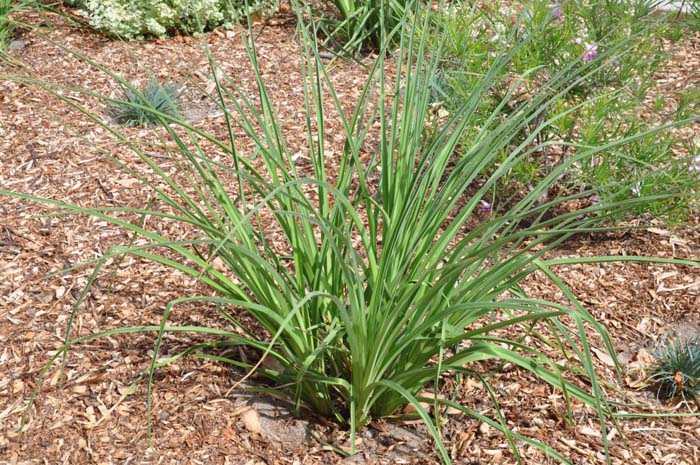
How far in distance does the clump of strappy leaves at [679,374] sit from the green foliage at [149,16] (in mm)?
3085

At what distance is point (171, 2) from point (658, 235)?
10.5ft

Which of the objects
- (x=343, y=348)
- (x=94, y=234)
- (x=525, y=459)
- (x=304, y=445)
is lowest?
(x=94, y=234)

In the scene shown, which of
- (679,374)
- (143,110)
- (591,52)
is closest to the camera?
(679,374)

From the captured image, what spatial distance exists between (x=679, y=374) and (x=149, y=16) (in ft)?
11.7

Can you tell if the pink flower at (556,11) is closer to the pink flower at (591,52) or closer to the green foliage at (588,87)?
the green foliage at (588,87)

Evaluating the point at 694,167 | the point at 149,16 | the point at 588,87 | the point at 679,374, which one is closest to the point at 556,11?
the point at 588,87

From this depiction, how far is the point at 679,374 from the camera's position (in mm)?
2549

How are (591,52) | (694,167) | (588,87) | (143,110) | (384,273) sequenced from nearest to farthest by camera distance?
(384,273) → (694,167) → (591,52) → (588,87) → (143,110)

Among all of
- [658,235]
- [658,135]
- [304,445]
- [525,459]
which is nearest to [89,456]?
[304,445]

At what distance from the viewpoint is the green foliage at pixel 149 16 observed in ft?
15.2

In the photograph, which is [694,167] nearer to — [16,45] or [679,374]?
[679,374]

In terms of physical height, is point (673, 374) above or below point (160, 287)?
above

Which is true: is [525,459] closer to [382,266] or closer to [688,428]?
[688,428]

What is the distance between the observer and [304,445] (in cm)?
227
